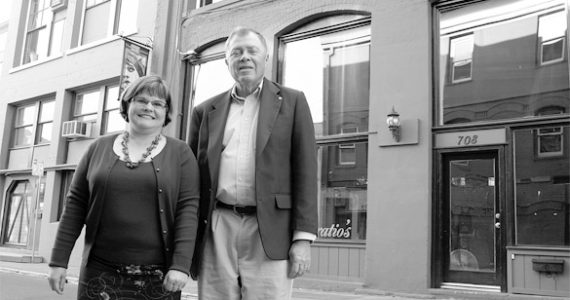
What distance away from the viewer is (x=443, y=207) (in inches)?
316

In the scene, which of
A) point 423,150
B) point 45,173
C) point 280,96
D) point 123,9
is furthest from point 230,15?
point 280,96

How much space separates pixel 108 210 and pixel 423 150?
20.9ft

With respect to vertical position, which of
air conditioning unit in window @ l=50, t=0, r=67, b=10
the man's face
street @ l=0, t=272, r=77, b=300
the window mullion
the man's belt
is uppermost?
air conditioning unit in window @ l=50, t=0, r=67, b=10

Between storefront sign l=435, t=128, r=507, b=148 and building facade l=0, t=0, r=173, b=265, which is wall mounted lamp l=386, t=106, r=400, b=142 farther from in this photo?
building facade l=0, t=0, r=173, b=265

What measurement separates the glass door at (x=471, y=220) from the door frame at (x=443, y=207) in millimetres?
21

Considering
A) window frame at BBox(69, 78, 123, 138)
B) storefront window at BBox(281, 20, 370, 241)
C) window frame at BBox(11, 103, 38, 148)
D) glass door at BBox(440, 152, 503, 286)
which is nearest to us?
glass door at BBox(440, 152, 503, 286)

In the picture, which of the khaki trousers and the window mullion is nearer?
the khaki trousers

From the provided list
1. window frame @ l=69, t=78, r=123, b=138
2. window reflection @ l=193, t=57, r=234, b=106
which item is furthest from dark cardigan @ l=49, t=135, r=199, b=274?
window frame @ l=69, t=78, r=123, b=138

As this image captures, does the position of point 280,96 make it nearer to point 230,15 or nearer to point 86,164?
point 86,164

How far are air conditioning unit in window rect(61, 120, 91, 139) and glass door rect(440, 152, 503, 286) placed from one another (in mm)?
9657

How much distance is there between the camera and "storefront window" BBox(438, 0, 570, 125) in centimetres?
766

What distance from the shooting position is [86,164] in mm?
2615

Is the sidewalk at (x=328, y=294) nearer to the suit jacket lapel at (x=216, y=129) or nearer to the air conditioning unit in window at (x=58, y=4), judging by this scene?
the suit jacket lapel at (x=216, y=129)

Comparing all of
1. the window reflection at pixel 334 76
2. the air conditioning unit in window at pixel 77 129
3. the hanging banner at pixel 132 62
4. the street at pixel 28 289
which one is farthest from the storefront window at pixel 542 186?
the air conditioning unit in window at pixel 77 129
